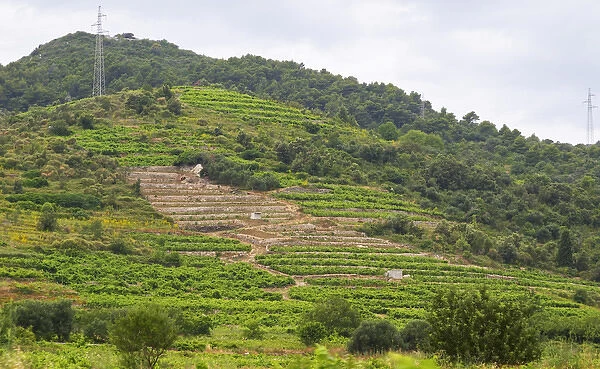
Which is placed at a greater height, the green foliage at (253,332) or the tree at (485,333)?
the tree at (485,333)

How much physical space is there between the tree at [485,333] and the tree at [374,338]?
7.59 meters

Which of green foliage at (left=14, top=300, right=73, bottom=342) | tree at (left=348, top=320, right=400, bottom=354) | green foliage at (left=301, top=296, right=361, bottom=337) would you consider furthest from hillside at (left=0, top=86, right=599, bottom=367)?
tree at (left=348, top=320, right=400, bottom=354)

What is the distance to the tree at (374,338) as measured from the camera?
84.0 feet

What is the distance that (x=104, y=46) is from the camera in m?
126

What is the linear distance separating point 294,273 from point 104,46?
9505cm

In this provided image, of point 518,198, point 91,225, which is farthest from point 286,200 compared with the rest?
point 518,198

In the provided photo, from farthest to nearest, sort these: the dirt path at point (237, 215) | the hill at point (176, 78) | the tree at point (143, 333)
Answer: the hill at point (176, 78), the dirt path at point (237, 215), the tree at point (143, 333)

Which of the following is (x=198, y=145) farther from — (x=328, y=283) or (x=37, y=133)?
(x=328, y=283)

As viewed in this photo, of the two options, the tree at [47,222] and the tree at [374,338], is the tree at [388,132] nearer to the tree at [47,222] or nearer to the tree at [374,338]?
the tree at [47,222]

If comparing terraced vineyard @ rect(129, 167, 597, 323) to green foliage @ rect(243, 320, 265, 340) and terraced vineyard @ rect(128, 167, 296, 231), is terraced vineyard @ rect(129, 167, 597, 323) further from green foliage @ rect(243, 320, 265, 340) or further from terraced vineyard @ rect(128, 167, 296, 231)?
green foliage @ rect(243, 320, 265, 340)

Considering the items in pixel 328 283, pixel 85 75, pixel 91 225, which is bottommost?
pixel 328 283

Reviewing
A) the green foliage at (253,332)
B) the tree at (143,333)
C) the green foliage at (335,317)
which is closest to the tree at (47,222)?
the green foliage at (253,332)

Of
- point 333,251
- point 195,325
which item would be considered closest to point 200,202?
point 333,251

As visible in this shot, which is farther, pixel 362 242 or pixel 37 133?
pixel 37 133
